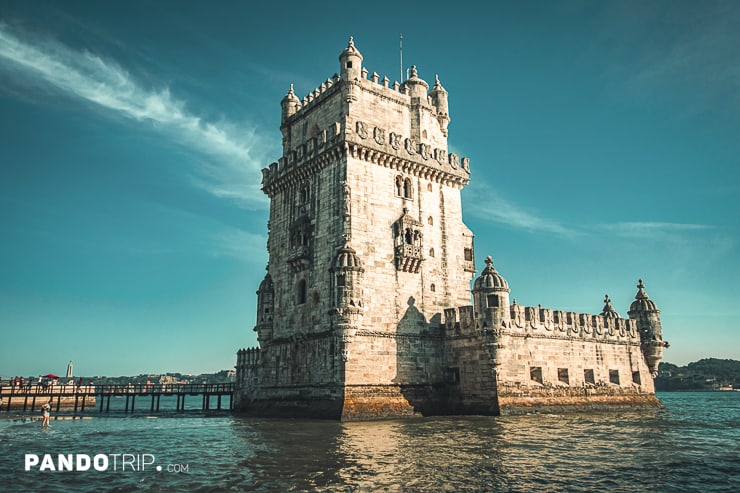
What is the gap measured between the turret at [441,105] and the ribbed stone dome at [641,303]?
21416 mm

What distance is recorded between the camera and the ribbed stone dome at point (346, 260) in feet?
109

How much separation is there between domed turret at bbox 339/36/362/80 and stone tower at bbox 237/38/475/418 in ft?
0.23

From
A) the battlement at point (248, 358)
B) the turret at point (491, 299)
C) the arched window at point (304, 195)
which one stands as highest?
the arched window at point (304, 195)

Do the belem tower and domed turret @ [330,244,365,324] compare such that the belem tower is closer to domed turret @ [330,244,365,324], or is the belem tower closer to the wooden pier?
domed turret @ [330,244,365,324]

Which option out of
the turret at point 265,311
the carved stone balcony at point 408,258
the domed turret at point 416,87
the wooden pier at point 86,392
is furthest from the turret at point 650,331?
the wooden pier at point 86,392

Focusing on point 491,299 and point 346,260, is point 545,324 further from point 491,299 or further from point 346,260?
point 346,260

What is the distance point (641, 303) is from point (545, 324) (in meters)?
13.6

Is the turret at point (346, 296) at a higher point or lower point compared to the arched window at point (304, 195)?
lower

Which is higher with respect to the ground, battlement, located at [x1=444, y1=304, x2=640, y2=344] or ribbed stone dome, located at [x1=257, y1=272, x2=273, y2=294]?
ribbed stone dome, located at [x1=257, y1=272, x2=273, y2=294]

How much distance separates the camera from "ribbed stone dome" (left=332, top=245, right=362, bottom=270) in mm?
33219

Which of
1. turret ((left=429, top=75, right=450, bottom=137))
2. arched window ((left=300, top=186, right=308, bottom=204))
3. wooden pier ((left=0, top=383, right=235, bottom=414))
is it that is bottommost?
wooden pier ((left=0, top=383, right=235, bottom=414))

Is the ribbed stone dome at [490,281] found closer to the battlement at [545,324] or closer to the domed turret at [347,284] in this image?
the battlement at [545,324]

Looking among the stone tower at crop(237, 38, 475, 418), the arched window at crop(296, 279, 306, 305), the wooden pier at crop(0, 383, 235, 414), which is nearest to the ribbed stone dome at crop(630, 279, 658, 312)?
the stone tower at crop(237, 38, 475, 418)

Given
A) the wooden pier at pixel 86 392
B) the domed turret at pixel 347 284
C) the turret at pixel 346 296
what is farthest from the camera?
the wooden pier at pixel 86 392
